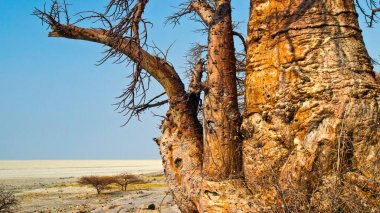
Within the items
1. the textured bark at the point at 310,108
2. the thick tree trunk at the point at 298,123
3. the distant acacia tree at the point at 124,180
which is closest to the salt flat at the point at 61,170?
the distant acacia tree at the point at 124,180

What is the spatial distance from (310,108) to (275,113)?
1.10 feet

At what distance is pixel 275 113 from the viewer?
3.61m

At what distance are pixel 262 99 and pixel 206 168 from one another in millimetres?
912

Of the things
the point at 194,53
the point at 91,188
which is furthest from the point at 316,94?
the point at 91,188

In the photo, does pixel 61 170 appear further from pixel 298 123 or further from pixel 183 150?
pixel 298 123

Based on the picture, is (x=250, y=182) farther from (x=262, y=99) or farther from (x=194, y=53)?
(x=194, y=53)

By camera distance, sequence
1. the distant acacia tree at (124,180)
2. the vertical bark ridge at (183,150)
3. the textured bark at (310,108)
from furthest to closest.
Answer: the distant acacia tree at (124,180)
the vertical bark ridge at (183,150)
the textured bark at (310,108)

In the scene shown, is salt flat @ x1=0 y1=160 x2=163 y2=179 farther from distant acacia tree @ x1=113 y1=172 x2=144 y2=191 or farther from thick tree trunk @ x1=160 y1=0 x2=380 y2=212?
thick tree trunk @ x1=160 y1=0 x2=380 y2=212

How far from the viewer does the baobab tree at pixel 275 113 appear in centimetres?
314

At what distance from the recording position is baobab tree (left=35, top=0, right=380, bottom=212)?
10.3 ft

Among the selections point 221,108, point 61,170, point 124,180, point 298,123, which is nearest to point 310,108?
point 298,123

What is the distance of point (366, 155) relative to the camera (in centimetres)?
316

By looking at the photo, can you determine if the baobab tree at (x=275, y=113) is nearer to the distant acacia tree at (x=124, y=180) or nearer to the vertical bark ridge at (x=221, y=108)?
the vertical bark ridge at (x=221, y=108)

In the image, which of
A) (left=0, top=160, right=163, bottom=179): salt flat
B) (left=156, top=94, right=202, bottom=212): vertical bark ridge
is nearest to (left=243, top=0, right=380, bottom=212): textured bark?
(left=156, top=94, right=202, bottom=212): vertical bark ridge
